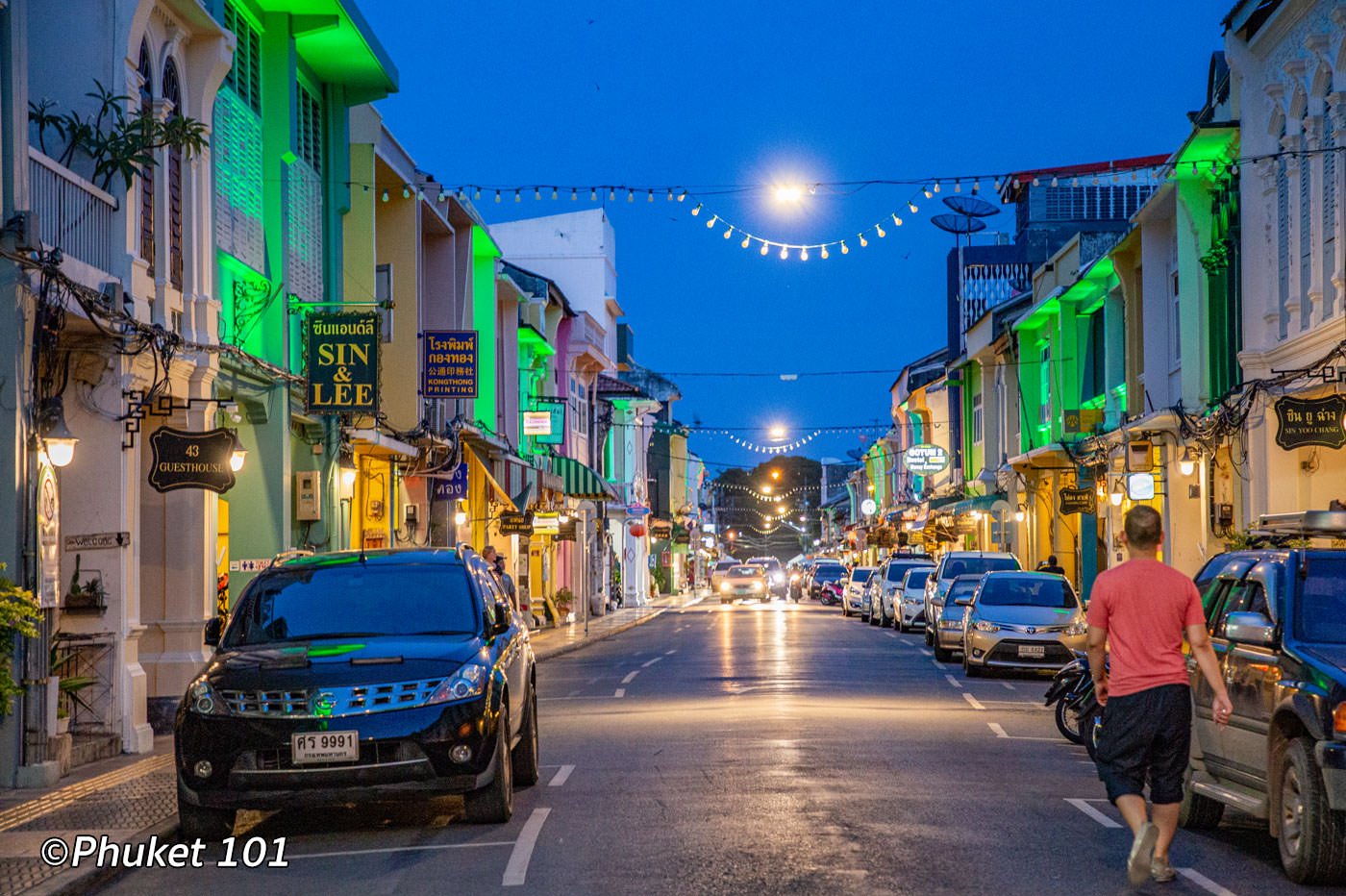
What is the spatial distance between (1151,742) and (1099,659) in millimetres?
503

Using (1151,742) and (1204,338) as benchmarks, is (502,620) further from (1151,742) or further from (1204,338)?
(1204,338)

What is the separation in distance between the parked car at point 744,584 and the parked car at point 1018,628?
4735 centimetres

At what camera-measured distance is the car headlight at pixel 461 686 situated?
10781mm

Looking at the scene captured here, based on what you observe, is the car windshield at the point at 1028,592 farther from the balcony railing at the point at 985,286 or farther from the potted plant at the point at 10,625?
the balcony railing at the point at 985,286

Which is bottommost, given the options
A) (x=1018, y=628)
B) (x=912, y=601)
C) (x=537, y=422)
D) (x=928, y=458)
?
(x=912, y=601)

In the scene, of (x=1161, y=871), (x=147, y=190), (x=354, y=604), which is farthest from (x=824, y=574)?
(x=1161, y=871)

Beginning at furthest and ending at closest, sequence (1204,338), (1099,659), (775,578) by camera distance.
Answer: (775,578) < (1204,338) < (1099,659)

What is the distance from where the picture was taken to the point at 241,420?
72.6ft

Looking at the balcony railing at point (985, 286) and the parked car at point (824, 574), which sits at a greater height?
the balcony railing at point (985, 286)

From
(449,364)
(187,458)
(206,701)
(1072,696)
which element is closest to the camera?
(206,701)

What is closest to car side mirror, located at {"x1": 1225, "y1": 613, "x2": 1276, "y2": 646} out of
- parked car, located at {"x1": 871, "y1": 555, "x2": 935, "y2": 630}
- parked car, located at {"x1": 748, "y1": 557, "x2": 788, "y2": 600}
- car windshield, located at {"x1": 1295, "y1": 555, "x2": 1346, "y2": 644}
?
car windshield, located at {"x1": 1295, "y1": 555, "x2": 1346, "y2": 644}

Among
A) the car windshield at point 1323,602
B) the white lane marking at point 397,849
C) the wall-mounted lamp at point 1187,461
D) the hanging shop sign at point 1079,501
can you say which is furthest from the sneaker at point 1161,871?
the hanging shop sign at point 1079,501

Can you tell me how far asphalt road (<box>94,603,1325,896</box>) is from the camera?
360 inches

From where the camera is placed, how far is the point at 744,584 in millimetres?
73875
